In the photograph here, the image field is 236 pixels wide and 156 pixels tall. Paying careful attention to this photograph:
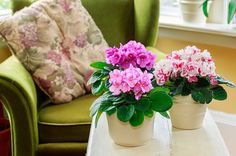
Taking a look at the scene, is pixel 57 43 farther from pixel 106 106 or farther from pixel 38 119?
pixel 106 106

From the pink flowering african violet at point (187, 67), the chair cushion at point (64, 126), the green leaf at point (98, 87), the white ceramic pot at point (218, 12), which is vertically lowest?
the chair cushion at point (64, 126)

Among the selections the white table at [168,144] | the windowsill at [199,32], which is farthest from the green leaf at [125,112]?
the windowsill at [199,32]

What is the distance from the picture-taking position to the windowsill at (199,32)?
1992 millimetres

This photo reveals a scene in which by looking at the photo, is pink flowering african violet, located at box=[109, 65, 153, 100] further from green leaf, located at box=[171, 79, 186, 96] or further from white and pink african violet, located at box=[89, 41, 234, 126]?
green leaf, located at box=[171, 79, 186, 96]

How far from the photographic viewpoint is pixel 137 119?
1.04 metres

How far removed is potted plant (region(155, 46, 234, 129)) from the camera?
1.12 meters

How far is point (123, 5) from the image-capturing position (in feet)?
6.90

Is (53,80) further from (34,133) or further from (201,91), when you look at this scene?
(201,91)

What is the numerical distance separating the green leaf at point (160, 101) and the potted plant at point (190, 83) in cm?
9

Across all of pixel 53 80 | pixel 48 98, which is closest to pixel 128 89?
pixel 53 80

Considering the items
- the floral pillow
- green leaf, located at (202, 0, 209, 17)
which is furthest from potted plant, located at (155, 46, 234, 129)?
green leaf, located at (202, 0, 209, 17)

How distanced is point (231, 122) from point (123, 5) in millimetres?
846

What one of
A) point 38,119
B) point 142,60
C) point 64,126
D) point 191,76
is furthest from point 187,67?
point 38,119

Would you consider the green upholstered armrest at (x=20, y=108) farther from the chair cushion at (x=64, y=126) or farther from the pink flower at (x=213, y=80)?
the pink flower at (x=213, y=80)
